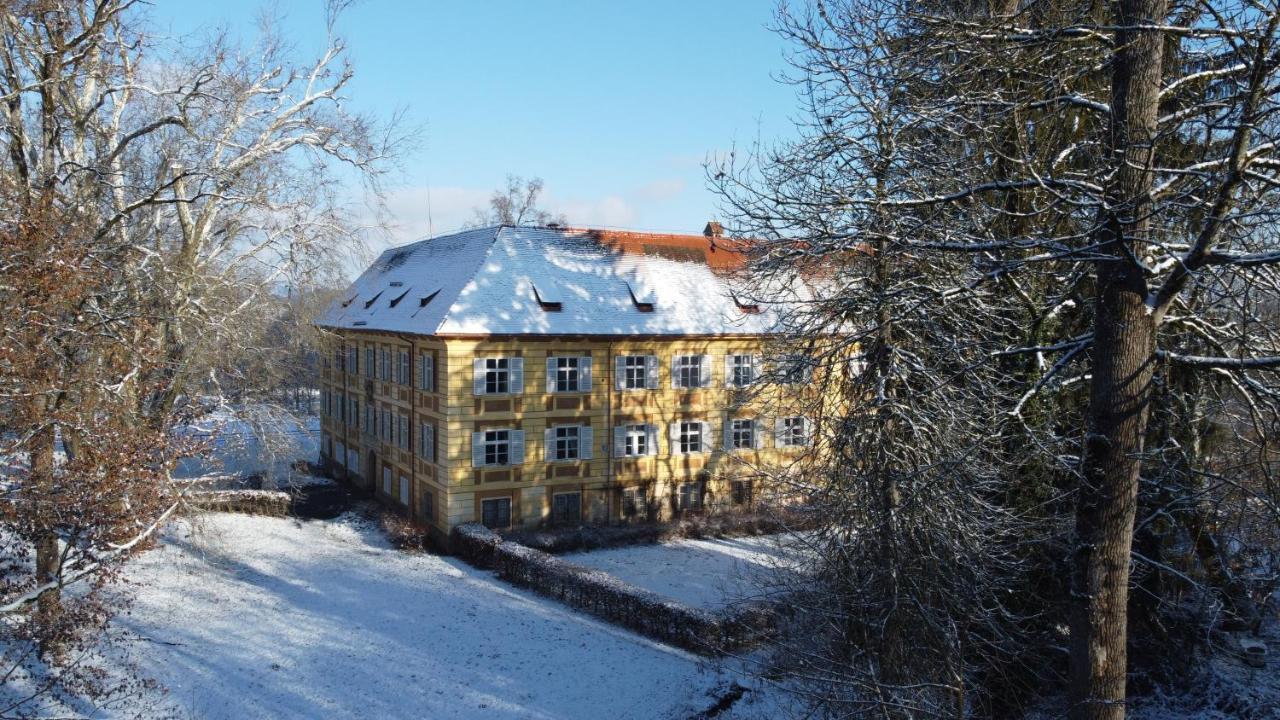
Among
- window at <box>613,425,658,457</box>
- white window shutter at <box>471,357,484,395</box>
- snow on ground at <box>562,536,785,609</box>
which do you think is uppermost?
white window shutter at <box>471,357,484,395</box>

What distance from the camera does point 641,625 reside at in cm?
1905

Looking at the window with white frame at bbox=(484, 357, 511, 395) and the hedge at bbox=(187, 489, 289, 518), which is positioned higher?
the window with white frame at bbox=(484, 357, 511, 395)

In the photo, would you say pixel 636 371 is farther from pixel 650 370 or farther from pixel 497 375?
pixel 497 375

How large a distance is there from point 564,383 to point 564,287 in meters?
3.46

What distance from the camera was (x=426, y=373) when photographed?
2744 cm

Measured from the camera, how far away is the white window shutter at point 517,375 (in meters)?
26.5

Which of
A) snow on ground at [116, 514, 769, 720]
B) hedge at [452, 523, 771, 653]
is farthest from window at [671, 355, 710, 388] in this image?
snow on ground at [116, 514, 769, 720]

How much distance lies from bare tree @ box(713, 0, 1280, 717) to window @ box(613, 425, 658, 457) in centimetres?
1570

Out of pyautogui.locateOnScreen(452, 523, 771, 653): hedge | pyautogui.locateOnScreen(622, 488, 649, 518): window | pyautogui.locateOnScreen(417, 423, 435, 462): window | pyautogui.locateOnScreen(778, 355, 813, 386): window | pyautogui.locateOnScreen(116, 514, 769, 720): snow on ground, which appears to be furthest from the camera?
pyautogui.locateOnScreen(622, 488, 649, 518): window

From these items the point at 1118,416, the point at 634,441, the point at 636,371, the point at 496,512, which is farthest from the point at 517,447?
the point at 1118,416

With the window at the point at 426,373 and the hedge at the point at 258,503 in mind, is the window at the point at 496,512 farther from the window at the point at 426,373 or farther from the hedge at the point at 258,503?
the hedge at the point at 258,503

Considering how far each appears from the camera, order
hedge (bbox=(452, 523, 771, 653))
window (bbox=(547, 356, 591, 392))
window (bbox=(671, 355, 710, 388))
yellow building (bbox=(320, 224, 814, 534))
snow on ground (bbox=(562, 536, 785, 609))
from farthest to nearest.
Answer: window (bbox=(671, 355, 710, 388)) → window (bbox=(547, 356, 591, 392)) → yellow building (bbox=(320, 224, 814, 534)) → snow on ground (bbox=(562, 536, 785, 609)) → hedge (bbox=(452, 523, 771, 653))

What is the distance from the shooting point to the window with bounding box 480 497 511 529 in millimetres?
26203

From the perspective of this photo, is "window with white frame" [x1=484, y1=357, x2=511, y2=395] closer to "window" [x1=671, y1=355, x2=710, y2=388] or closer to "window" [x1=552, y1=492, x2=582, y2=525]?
"window" [x1=552, y1=492, x2=582, y2=525]
